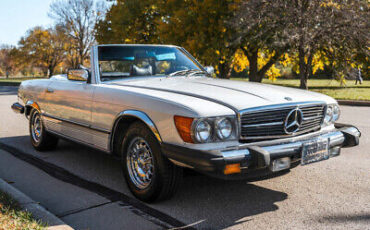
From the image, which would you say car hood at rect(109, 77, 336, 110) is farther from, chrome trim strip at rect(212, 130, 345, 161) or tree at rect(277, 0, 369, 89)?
tree at rect(277, 0, 369, 89)

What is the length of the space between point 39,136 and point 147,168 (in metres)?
2.92

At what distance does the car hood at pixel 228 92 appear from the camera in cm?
337

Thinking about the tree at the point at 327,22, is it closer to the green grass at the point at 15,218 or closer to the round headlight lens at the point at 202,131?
the round headlight lens at the point at 202,131

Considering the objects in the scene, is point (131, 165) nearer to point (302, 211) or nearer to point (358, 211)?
point (302, 211)

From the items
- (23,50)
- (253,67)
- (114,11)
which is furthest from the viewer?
(23,50)

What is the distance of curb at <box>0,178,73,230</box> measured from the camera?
9.76 ft

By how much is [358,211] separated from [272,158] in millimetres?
1040

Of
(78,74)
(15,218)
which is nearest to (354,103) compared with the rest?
(78,74)

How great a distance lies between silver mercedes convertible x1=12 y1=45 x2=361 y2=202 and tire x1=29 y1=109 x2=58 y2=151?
78 cm

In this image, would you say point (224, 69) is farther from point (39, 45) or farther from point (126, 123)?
point (39, 45)

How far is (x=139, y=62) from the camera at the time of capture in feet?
16.1

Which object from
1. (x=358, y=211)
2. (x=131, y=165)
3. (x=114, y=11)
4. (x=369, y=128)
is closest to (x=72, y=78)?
(x=131, y=165)

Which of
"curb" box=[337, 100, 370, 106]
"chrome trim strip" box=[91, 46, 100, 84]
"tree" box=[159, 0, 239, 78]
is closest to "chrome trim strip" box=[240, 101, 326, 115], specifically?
"chrome trim strip" box=[91, 46, 100, 84]

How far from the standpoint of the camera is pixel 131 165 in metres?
3.84
